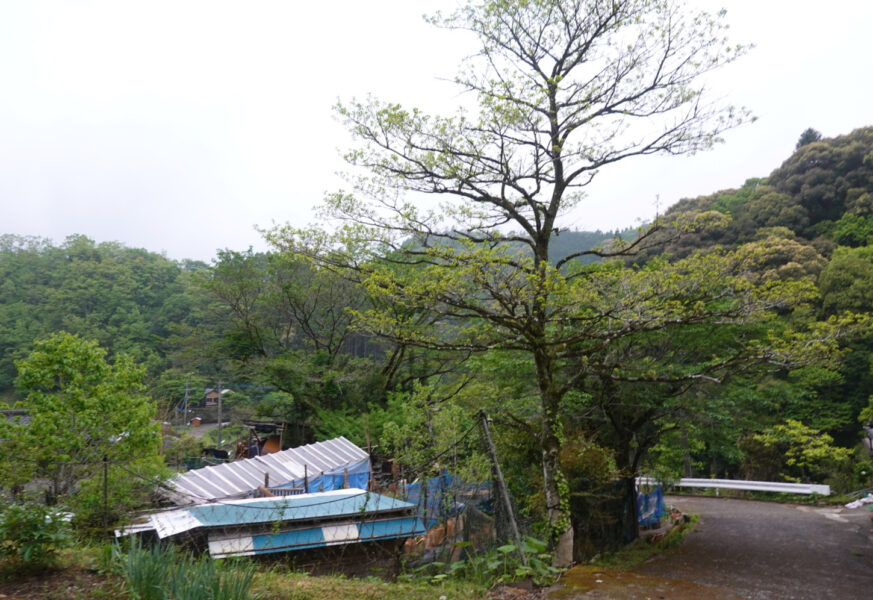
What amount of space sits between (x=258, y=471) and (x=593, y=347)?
35.3ft

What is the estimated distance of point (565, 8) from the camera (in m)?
7.96

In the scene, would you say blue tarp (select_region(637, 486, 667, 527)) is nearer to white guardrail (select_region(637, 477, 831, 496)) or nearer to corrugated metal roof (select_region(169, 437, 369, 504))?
white guardrail (select_region(637, 477, 831, 496))

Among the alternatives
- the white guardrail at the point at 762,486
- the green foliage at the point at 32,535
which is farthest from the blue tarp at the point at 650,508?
the green foliage at the point at 32,535

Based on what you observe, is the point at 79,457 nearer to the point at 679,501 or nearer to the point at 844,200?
the point at 679,501

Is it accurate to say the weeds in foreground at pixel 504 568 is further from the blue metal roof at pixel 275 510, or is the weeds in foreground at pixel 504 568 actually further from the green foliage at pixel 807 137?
the green foliage at pixel 807 137

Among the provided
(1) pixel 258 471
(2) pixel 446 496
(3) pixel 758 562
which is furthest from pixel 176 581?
(1) pixel 258 471

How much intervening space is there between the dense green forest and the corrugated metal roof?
2.35 m

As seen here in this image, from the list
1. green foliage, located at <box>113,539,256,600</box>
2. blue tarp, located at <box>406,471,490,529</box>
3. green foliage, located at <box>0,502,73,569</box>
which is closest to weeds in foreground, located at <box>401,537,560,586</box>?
blue tarp, located at <box>406,471,490,529</box>

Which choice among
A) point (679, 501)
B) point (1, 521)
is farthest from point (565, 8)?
point (679, 501)

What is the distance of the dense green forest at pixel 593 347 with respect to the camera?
28.0ft

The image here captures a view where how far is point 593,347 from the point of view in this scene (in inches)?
321

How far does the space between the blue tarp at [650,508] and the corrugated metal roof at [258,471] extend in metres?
8.49

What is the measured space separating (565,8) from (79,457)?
9.47 meters

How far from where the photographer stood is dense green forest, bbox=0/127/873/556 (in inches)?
336
